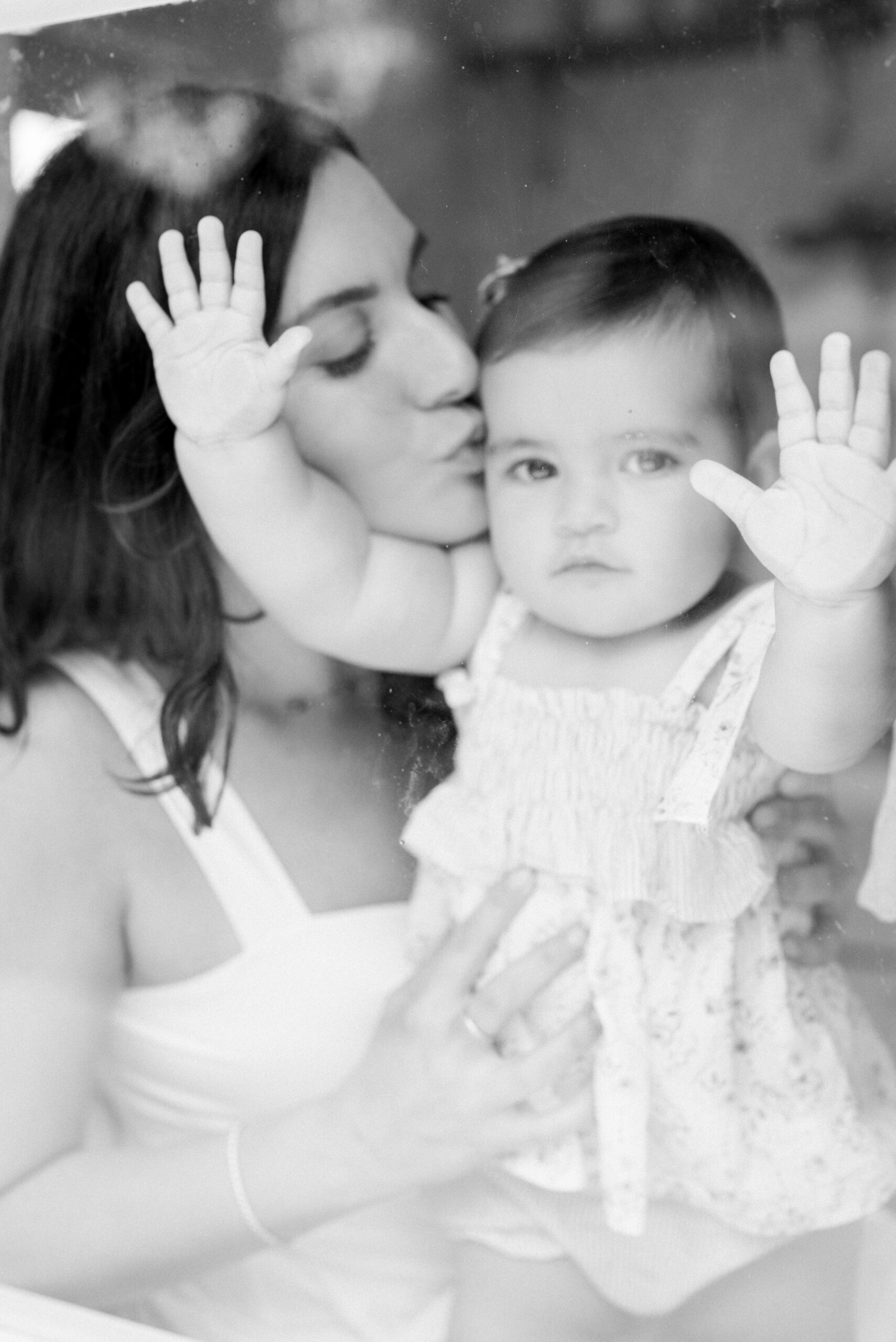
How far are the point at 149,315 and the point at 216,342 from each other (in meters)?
0.07

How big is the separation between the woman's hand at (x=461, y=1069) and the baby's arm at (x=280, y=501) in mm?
197

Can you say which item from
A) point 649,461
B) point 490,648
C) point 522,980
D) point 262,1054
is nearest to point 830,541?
point 649,461

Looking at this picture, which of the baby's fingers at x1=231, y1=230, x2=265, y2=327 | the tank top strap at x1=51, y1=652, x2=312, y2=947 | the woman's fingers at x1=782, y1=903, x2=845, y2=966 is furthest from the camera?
the tank top strap at x1=51, y1=652, x2=312, y2=947

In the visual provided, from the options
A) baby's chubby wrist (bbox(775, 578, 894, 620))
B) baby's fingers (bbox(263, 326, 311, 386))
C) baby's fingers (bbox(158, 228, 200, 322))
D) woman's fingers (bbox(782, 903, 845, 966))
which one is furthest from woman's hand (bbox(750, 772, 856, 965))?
baby's fingers (bbox(158, 228, 200, 322))

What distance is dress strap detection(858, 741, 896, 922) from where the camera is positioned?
0.85 metres

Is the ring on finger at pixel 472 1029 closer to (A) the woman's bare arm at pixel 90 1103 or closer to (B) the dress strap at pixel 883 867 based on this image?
(A) the woman's bare arm at pixel 90 1103

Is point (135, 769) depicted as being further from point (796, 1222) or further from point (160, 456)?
point (796, 1222)

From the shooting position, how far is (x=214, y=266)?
3.26 ft

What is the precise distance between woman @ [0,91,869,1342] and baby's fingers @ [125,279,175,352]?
3 centimetres

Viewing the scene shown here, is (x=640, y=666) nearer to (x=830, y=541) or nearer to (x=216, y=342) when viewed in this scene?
(x=830, y=541)

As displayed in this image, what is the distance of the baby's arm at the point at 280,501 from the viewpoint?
3.18 ft

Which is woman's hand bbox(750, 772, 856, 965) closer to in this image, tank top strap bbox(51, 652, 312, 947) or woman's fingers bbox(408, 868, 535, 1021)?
woman's fingers bbox(408, 868, 535, 1021)

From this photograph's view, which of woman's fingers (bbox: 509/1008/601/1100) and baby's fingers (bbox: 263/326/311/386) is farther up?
baby's fingers (bbox: 263/326/311/386)

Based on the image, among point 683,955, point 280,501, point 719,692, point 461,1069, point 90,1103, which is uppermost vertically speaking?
point 280,501
